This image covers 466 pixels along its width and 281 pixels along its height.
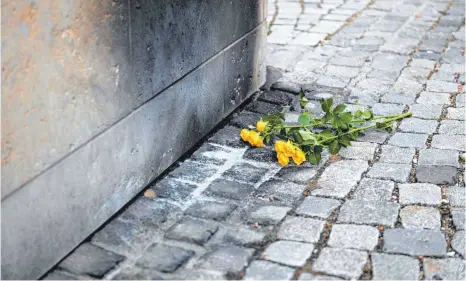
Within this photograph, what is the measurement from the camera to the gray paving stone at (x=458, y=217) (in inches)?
142

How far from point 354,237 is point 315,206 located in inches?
14.4

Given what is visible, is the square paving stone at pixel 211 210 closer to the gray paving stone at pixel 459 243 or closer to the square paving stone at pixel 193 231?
the square paving stone at pixel 193 231

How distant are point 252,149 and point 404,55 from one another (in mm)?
2519

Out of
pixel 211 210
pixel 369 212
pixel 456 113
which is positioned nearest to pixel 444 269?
pixel 369 212

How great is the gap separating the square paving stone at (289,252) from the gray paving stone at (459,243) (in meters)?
0.66

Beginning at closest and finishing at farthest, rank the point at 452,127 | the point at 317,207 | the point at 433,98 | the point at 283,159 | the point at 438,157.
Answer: the point at 317,207, the point at 283,159, the point at 438,157, the point at 452,127, the point at 433,98

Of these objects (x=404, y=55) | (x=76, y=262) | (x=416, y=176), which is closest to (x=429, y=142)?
(x=416, y=176)

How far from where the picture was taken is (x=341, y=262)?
328 centimetres

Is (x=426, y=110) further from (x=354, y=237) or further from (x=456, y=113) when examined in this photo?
(x=354, y=237)

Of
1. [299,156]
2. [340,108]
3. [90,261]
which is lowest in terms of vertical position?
[90,261]

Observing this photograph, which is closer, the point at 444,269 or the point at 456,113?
the point at 444,269

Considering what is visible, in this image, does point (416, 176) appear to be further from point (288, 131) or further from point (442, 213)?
point (288, 131)

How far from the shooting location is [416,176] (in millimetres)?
4156

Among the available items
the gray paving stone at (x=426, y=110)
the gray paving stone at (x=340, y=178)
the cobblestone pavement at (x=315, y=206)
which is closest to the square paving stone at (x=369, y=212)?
the cobblestone pavement at (x=315, y=206)
